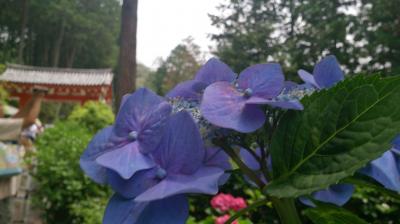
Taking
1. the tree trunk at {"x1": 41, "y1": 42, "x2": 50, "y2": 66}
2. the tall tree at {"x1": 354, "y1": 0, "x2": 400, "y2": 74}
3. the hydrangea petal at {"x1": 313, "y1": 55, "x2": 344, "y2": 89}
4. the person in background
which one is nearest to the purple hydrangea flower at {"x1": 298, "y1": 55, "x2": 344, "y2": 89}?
the hydrangea petal at {"x1": 313, "y1": 55, "x2": 344, "y2": 89}

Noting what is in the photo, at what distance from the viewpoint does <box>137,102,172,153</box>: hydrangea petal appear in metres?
0.34

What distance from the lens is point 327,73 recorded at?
16.6 inches

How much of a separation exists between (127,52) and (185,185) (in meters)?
5.76

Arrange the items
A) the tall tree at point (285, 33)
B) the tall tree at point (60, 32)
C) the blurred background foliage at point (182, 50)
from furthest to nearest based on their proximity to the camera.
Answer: the tall tree at point (60, 32) < the tall tree at point (285, 33) < the blurred background foliage at point (182, 50)

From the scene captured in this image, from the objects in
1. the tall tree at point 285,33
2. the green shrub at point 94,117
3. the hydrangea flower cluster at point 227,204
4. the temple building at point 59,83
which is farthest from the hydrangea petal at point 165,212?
the temple building at point 59,83

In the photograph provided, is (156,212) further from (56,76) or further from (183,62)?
(183,62)

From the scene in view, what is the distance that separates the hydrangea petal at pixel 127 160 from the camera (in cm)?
32

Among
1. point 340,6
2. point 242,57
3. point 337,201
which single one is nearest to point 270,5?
point 242,57

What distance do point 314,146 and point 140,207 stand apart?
13cm

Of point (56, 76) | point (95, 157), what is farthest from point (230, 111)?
point (56, 76)

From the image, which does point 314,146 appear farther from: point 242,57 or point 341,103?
point 242,57

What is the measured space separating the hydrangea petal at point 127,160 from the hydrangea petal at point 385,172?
184mm

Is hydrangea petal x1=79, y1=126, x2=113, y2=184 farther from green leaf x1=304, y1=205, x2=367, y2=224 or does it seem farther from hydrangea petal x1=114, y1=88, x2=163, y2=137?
green leaf x1=304, y1=205, x2=367, y2=224

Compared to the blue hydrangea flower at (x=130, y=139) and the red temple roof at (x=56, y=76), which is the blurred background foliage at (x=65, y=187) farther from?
the red temple roof at (x=56, y=76)
